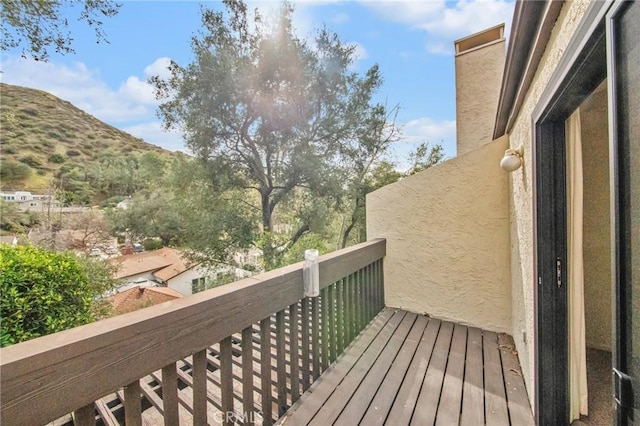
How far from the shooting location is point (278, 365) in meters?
1.97

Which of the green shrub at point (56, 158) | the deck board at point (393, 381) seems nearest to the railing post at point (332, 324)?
the deck board at point (393, 381)

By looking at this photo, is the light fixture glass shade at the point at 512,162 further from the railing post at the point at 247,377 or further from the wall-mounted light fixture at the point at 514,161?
the railing post at the point at 247,377

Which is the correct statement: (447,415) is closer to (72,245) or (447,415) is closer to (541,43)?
(541,43)

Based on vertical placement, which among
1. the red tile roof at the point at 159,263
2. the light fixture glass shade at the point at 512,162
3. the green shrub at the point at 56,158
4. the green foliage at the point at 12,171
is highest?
the green shrub at the point at 56,158

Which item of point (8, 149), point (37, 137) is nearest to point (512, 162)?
point (37, 137)

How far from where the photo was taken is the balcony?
36.3 inches

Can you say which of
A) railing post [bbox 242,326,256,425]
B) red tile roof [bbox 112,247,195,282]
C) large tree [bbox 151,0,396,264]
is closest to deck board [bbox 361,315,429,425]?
railing post [bbox 242,326,256,425]

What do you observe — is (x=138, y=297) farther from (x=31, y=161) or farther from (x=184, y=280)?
(x=31, y=161)

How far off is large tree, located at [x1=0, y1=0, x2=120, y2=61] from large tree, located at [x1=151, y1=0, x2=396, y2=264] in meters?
4.36

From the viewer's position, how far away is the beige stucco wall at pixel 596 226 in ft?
8.04

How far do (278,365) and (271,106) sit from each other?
7.95 m

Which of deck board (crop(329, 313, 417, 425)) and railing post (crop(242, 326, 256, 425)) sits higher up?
railing post (crop(242, 326, 256, 425))

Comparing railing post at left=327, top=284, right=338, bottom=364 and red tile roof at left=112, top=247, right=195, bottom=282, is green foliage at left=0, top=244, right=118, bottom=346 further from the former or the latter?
red tile roof at left=112, top=247, right=195, bottom=282

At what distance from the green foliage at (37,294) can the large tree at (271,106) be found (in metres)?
5.08
